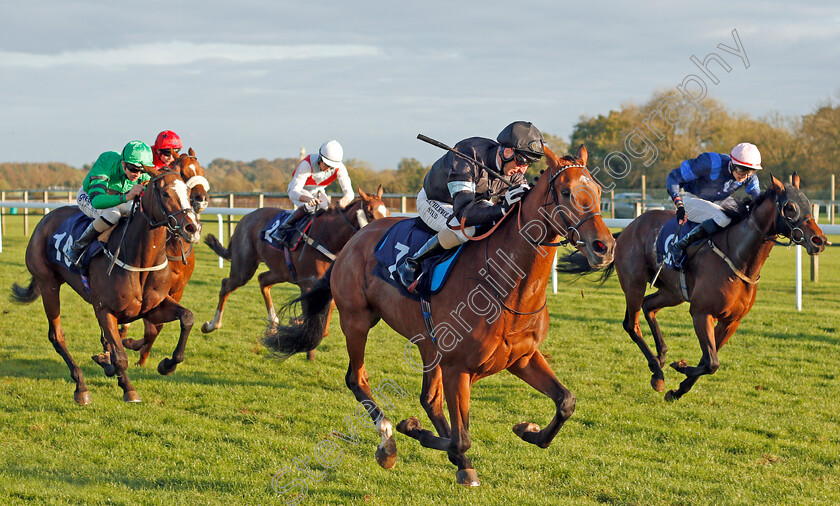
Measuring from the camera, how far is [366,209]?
25.3 ft

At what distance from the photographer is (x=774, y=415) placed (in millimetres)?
5559

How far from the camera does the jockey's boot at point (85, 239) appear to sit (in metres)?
6.04

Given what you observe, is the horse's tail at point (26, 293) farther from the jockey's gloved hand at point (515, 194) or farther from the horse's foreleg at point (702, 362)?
the horse's foreleg at point (702, 362)

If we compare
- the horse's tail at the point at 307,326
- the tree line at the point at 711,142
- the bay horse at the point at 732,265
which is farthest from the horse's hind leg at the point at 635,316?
the tree line at the point at 711,142

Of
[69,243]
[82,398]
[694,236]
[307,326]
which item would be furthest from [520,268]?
[69,243]

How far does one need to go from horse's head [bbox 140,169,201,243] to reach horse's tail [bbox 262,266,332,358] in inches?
34.2

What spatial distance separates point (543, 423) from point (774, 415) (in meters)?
1.71

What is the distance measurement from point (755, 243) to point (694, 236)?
532 mm

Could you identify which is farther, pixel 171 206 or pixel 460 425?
pixel 171 206

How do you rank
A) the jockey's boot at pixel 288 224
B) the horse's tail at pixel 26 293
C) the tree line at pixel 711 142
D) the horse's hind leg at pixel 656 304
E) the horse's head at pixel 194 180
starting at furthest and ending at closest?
the tree line at pixel 711 142 → the jockey's boot at pixel 288 224 → the horse's tail at pixel 26 293 → the horse's hind leg at pixel 656 304 → the horse's head at pixel 194 180

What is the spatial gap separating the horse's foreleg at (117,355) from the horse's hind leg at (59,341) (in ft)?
0.93

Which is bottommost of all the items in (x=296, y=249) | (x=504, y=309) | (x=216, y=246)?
(x=216, y=246)

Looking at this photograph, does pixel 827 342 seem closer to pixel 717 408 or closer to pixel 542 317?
pixel 717 408

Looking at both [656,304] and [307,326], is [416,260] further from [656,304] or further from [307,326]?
[656,304]
